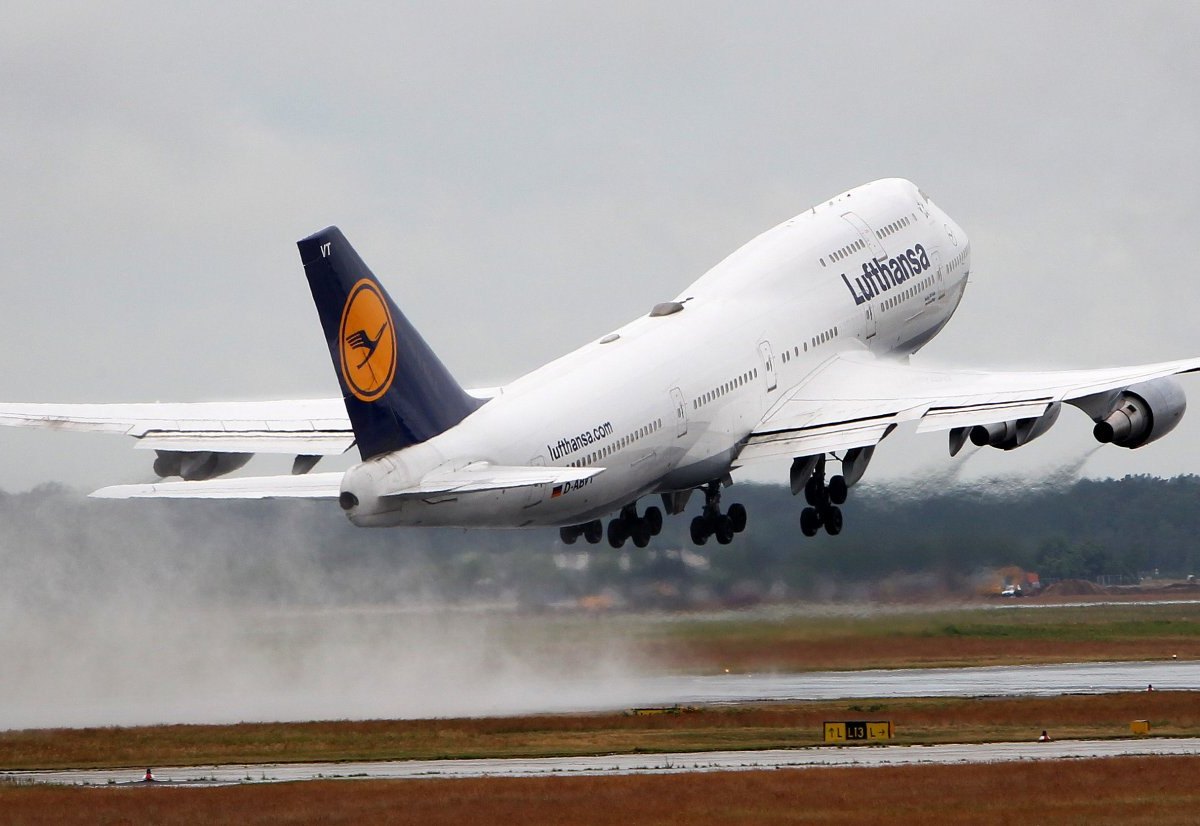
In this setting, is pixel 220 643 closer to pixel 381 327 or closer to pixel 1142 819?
pixel 381 327

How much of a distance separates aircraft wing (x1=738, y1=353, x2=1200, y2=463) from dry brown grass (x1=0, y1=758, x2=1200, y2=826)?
6961mm

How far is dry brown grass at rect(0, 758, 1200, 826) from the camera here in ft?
115

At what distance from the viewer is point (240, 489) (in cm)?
3331

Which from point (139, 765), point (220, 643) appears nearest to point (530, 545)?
point (220, 643)

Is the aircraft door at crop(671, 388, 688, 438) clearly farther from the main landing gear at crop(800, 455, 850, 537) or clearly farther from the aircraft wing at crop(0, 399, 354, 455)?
the aircraft wing at crop(0, 399, 354, 455)

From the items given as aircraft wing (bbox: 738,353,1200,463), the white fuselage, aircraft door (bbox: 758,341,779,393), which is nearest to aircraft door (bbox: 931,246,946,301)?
the white fuselage

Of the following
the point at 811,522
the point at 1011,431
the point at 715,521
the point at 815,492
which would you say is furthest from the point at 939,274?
the point at 715,521

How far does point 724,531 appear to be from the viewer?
46312 mm

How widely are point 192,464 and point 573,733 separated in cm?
1052

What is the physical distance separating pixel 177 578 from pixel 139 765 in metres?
5.63

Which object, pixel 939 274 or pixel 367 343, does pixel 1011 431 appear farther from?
pixel 367 343

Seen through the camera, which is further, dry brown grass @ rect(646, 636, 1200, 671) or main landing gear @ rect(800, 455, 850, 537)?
dry brown grass @ rect(646, 636, 1200, 671)

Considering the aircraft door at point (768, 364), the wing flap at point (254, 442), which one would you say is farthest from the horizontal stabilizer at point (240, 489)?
the aircraft door at point (768, 364)

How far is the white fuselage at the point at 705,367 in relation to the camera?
3706 cm
